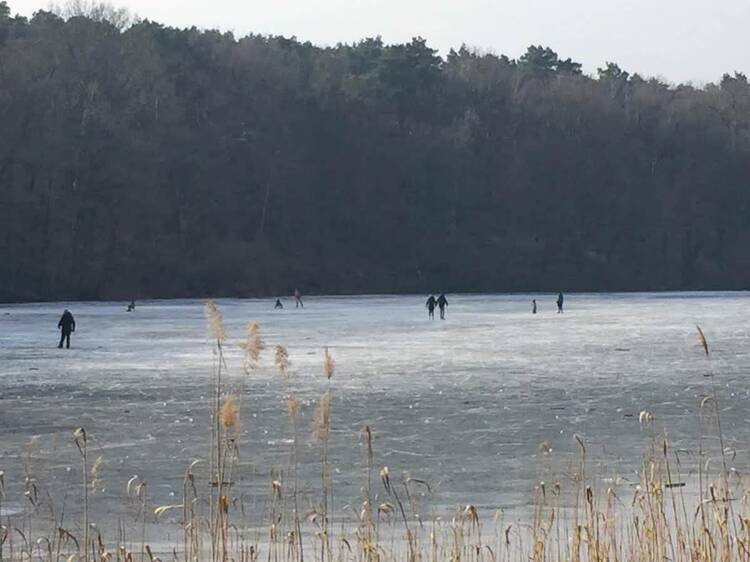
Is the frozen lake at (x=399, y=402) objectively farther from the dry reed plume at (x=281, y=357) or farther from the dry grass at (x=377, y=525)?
the dry reed plume at (x=281, y=357)

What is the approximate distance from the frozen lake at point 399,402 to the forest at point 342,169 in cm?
3964

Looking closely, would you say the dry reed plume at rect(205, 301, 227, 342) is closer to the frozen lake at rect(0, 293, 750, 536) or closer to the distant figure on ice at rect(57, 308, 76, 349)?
the frozen lake at rect(0, 293, 750, 536)

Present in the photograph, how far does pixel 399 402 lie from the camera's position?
18.2 m

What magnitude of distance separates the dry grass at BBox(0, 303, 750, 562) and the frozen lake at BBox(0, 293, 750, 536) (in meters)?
0.37

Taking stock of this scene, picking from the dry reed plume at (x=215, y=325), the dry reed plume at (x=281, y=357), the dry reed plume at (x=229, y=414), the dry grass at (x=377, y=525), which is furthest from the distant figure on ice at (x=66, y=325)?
the dry reed plume at (x=229, y=414)

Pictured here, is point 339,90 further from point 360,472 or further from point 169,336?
point 360,472

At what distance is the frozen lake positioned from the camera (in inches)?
484

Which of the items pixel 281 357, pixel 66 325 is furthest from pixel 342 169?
pixel 281 357

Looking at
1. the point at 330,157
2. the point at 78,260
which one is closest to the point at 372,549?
the point at 78,260

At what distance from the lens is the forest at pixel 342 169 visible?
75625 millimetres

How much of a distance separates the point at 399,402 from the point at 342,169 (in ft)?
257

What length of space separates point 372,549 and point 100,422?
9903 millimetres

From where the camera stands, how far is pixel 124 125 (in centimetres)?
7825

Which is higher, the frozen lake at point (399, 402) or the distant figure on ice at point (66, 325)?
the distant figure on ice at point (66, 325)
